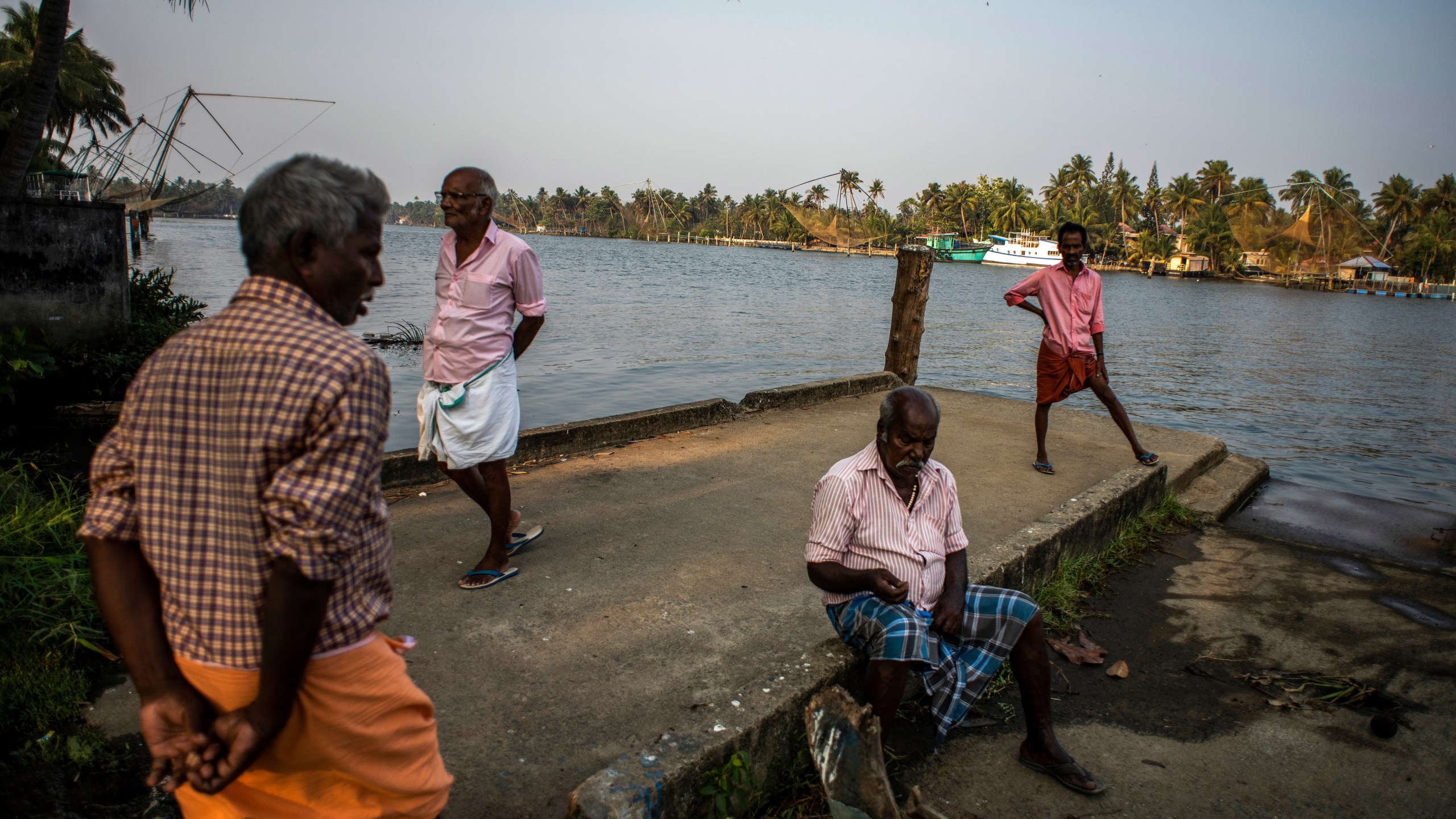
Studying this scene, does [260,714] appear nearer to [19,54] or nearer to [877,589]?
[877,589]

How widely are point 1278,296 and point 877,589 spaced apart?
6750cm

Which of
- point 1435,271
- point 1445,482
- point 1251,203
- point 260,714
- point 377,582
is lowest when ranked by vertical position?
point 1445,482

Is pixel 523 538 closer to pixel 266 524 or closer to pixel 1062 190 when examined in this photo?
pixel 266 524

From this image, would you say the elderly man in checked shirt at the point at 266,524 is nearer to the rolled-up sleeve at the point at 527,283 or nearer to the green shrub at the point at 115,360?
the rolled-up sleeve at the point at 527,283

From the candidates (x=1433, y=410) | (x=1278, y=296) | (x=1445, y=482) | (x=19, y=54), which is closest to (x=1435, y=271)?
(x=1278, y=296)

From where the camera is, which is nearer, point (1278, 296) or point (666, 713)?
point (666, 713)

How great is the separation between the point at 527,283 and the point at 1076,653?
2.99 meters

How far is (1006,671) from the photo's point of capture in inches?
147

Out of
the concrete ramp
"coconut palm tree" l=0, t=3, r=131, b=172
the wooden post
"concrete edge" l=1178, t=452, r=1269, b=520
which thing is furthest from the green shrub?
"coconut palm tree" l=0, t=3, r=131, b=172

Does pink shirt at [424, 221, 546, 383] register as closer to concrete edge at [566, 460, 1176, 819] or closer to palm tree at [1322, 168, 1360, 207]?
concrete edge at [566, 460, 1176, 819]

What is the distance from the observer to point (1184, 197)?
88.9 metres

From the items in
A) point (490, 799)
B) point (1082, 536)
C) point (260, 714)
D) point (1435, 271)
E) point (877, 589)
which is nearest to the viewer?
point (260, 714)

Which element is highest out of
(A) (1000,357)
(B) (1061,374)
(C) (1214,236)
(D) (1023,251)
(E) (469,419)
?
(C) (1214,236)

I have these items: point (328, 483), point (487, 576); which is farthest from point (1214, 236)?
point (328, 483)
